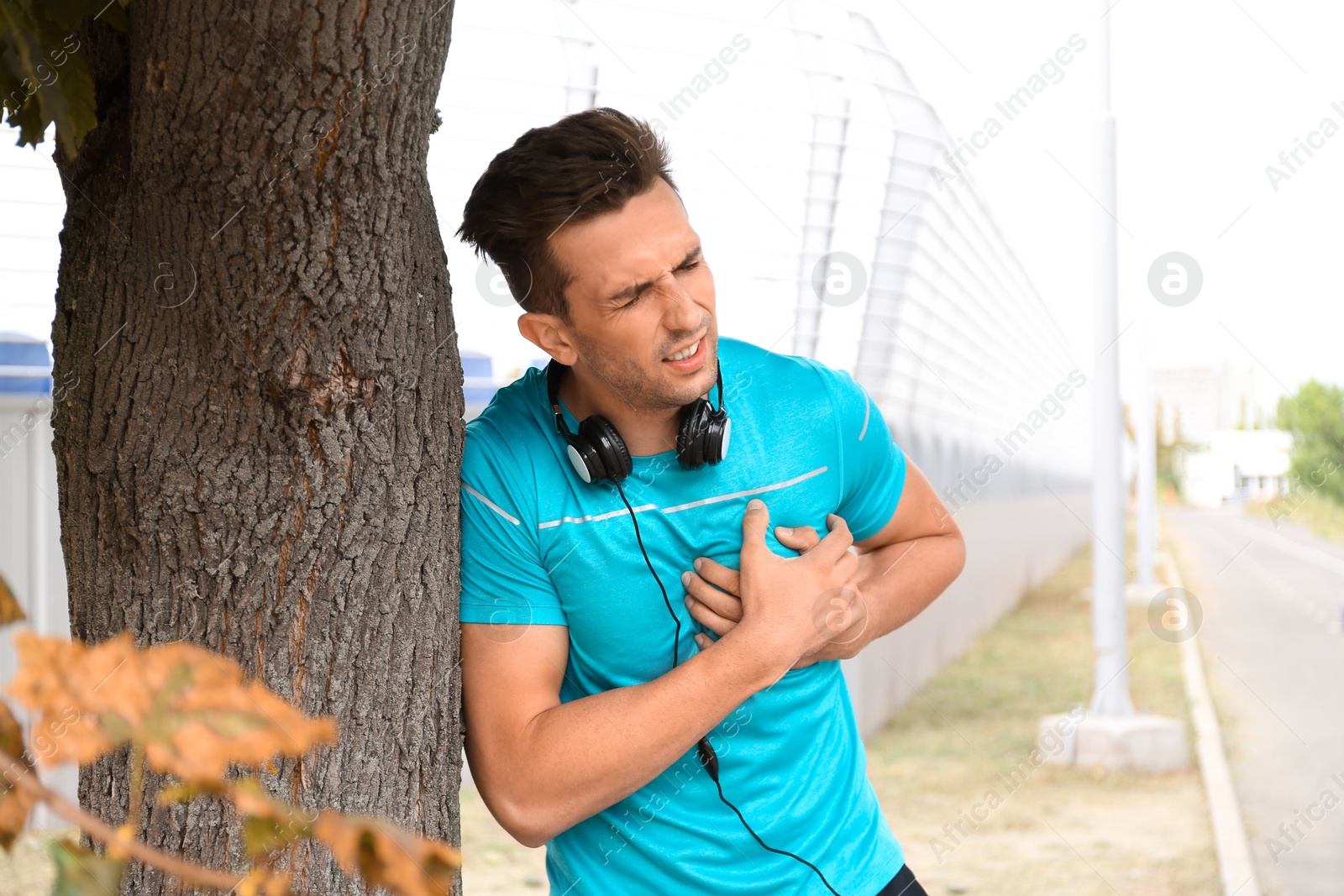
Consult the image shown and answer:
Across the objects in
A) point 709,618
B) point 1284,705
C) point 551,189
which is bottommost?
point 1284,705

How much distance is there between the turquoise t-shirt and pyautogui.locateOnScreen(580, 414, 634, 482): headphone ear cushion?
0.05m

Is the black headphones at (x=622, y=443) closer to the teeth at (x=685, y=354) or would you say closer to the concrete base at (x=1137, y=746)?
the teeth at (x=685, y=354)

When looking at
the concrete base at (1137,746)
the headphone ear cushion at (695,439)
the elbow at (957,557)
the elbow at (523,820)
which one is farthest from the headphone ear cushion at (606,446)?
the concrete base at (1137,746)

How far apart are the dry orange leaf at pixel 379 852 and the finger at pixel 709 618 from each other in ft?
4.57

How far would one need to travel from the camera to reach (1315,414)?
153 ft

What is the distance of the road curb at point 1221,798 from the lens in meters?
5.58

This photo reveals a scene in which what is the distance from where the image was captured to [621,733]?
1838 millimetres

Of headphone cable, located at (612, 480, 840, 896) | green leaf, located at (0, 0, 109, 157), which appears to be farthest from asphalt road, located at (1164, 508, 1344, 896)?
green leaf, located at (0, 0, 109, 157)

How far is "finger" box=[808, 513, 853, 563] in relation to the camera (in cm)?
206

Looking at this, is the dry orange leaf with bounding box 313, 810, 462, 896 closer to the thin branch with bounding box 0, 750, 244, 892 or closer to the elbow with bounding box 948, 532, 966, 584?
the thin branch with bounding box 0, 750, 244, 892

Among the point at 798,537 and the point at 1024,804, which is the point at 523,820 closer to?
the point at 798,537

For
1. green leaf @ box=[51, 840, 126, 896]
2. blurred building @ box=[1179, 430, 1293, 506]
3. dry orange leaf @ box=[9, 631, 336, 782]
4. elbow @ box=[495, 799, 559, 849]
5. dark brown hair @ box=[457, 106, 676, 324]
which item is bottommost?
blurred building @ box=[1179, 430, 1293, 506]

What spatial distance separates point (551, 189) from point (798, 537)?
2.53 feet

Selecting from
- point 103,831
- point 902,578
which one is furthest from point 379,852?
point 902,578
